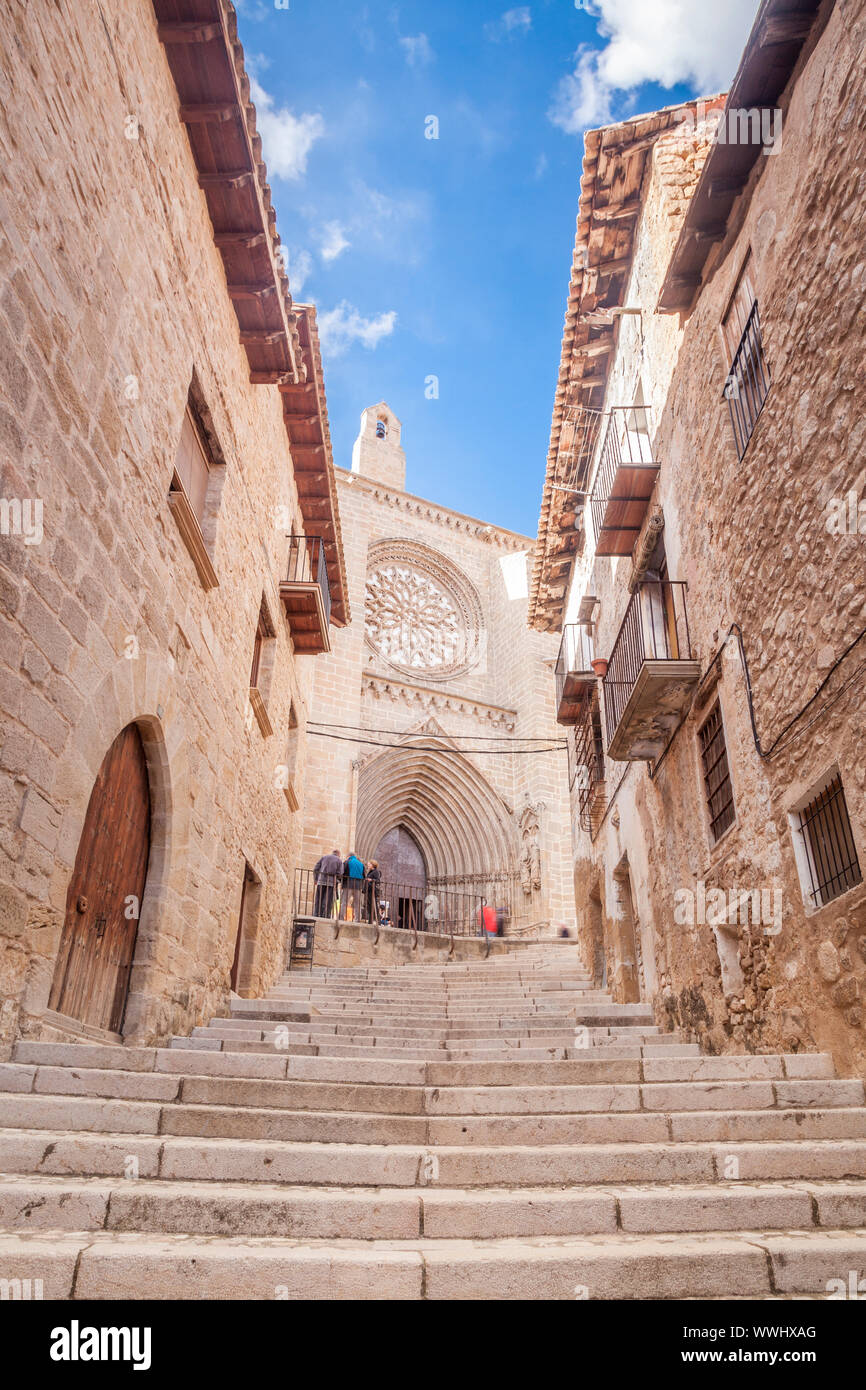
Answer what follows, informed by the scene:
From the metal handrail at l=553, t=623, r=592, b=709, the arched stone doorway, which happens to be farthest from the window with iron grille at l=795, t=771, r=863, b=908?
the arched stone doorway

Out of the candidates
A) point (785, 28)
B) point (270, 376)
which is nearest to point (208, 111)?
point (270, 376)

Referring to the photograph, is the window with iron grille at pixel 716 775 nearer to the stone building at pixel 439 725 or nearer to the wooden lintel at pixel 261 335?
the wooden lintel at pixel 261 335

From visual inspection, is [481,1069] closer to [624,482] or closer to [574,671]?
[624,482]

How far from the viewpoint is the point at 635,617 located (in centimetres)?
824

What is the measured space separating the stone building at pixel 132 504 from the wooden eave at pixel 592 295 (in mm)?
3490

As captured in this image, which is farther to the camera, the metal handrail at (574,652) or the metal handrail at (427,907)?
the metal handrail at (427,907)

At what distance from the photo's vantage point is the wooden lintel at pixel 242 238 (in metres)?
7.26

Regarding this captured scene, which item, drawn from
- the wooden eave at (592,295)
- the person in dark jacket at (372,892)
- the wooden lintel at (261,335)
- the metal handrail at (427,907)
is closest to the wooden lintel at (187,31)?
the wooden lintel at (261,335)

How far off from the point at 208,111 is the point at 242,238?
1.04 meters

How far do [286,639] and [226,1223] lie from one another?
8642 millimetres

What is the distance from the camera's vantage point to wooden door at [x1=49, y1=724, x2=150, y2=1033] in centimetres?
487

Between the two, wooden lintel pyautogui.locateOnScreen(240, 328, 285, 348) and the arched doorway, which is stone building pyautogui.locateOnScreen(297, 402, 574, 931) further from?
wooden lintel pyautogui.locateOnScreen(240, 328, 285, 348)

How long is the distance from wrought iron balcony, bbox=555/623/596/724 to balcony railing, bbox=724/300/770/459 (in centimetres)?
565
